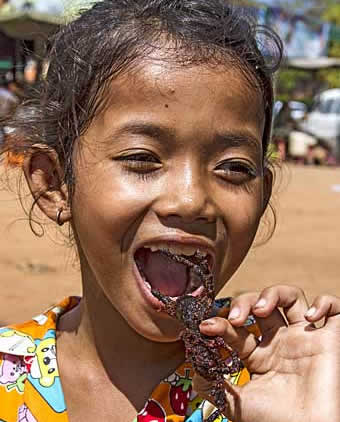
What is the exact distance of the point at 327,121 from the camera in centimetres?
2111

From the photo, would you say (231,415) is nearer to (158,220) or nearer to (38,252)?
(158,220)

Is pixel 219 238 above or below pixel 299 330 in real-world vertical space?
above

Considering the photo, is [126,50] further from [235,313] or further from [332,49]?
[332,49]

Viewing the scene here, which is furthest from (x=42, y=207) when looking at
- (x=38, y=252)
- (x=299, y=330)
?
(x=38, y=252)

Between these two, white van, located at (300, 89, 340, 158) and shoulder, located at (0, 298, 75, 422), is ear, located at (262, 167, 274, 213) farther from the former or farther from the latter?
white van, located at (300, 89, 340, 158)

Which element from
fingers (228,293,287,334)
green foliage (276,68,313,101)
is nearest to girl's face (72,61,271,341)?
fingers (228,293,287,334)

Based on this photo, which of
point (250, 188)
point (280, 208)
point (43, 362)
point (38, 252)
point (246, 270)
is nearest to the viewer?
point (250, 188)

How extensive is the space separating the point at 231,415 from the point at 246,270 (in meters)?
5.40

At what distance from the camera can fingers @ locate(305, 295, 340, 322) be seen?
1.96m

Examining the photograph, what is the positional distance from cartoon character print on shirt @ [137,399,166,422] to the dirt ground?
89.2 inches

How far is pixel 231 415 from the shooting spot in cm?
196

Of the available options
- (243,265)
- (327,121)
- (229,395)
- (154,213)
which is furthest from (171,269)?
(327,121)

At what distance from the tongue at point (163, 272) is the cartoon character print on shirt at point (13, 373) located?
59cm

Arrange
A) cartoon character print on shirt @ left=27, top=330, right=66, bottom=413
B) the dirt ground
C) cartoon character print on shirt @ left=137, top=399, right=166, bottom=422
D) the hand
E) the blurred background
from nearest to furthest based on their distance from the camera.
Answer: the hand → cartoon character print on shirt @ left=137, top=399, right=166, bottom=422 → cartoon character print on shirt @ left=27, top=330, right=66, bottom=413 → the blurred background → the dirt ground
